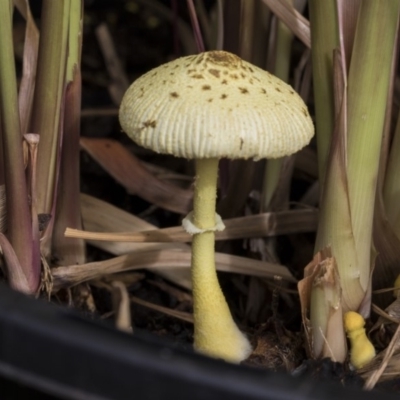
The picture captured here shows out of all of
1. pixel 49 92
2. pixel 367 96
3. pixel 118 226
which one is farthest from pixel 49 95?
pixel 367 96

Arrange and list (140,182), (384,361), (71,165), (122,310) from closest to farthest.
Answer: (122,310)
(384,361)
(71,165)
(140,182)

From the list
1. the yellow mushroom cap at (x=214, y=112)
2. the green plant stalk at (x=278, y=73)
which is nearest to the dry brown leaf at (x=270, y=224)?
the green plant stalk at (x=278, y=73)

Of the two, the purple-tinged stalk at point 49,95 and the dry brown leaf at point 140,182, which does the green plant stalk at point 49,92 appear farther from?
the dry brown leaf at point 140,182

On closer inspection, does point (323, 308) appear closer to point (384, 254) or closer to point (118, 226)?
point (384, 254)

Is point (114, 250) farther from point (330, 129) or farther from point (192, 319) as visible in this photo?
point (330, 129)

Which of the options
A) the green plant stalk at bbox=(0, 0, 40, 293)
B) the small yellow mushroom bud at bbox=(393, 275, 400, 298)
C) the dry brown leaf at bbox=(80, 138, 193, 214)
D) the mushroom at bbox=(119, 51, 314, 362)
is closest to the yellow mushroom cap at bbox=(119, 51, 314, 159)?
the mushroom at bbox=(119, 51, 314, 362)

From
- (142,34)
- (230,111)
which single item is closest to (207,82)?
(230,111)
